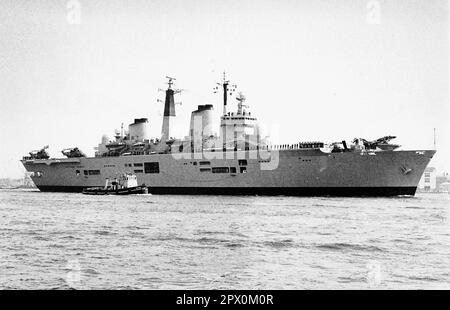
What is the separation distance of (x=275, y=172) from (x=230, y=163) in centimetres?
365

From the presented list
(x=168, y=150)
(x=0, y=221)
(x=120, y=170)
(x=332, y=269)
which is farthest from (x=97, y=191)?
(x=332, y=269)

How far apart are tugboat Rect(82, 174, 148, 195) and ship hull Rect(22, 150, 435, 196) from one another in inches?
53.8

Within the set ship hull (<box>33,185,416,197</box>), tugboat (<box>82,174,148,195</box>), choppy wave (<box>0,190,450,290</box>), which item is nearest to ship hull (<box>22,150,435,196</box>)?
ship hull (<box>33,185,416,197</box>)

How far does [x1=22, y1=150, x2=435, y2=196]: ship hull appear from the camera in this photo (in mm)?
33250

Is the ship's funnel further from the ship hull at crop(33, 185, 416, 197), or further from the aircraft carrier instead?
the ship hull at crop(33, 185, 416, 197)

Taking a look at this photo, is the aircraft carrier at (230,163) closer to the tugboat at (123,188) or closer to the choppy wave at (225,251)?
the tugboat at (123,188)

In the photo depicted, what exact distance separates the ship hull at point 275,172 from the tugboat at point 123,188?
1366mm

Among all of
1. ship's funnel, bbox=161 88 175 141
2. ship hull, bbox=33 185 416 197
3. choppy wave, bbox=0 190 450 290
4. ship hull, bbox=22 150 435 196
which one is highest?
ship's funnel, bbox=161 88 175 141

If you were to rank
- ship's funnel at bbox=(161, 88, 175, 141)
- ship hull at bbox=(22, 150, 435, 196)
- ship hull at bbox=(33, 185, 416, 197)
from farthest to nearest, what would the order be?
1. ship's funnel at bbox=(161, 88, 175, 141)
2. ship hull at bbox=(33, 185, 416, 197)
3. ship hull at bbox=(22, 150, 435, 196)

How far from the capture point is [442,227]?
18469 mm

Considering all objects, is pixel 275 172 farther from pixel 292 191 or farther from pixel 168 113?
pixel 168 113

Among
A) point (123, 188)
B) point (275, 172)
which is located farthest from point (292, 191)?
point (123, 188)

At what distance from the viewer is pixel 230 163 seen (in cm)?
3856

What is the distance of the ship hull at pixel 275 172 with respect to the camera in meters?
33.2
